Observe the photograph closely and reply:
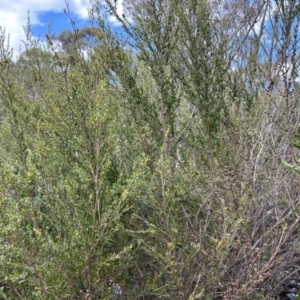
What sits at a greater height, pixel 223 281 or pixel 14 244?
pixel 14 244

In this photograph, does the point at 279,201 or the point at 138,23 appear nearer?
the point at 138,23

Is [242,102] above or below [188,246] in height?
above

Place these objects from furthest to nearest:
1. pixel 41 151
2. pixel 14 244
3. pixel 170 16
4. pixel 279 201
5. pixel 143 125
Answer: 1. pixel 279 201
2. pixel 170 16
3. pixel 143 125
4. pixel 41 151
5. pixel 14 244

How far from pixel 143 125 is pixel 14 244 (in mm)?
1317

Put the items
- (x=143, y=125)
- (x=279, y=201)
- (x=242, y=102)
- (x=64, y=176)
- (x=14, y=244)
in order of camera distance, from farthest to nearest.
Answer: (x=242, y=102) < (x=279, y=201) < (x=143, y=125) < (x=64, y=176) < (x=14, y=244)

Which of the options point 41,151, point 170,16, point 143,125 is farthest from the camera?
point 170,16

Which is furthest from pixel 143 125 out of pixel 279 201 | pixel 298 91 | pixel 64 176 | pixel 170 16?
pixel 298 91

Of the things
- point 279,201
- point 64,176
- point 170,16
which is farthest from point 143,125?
point 279,201

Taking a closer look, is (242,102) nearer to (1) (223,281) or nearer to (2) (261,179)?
(2) (261,179)

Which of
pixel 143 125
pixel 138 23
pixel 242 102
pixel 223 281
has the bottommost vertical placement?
pixel 223 281

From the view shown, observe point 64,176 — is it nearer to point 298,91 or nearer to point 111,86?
point 111,86

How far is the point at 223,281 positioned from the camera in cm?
305

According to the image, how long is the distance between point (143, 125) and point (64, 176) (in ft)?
2.37

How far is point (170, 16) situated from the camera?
315 centimetres
